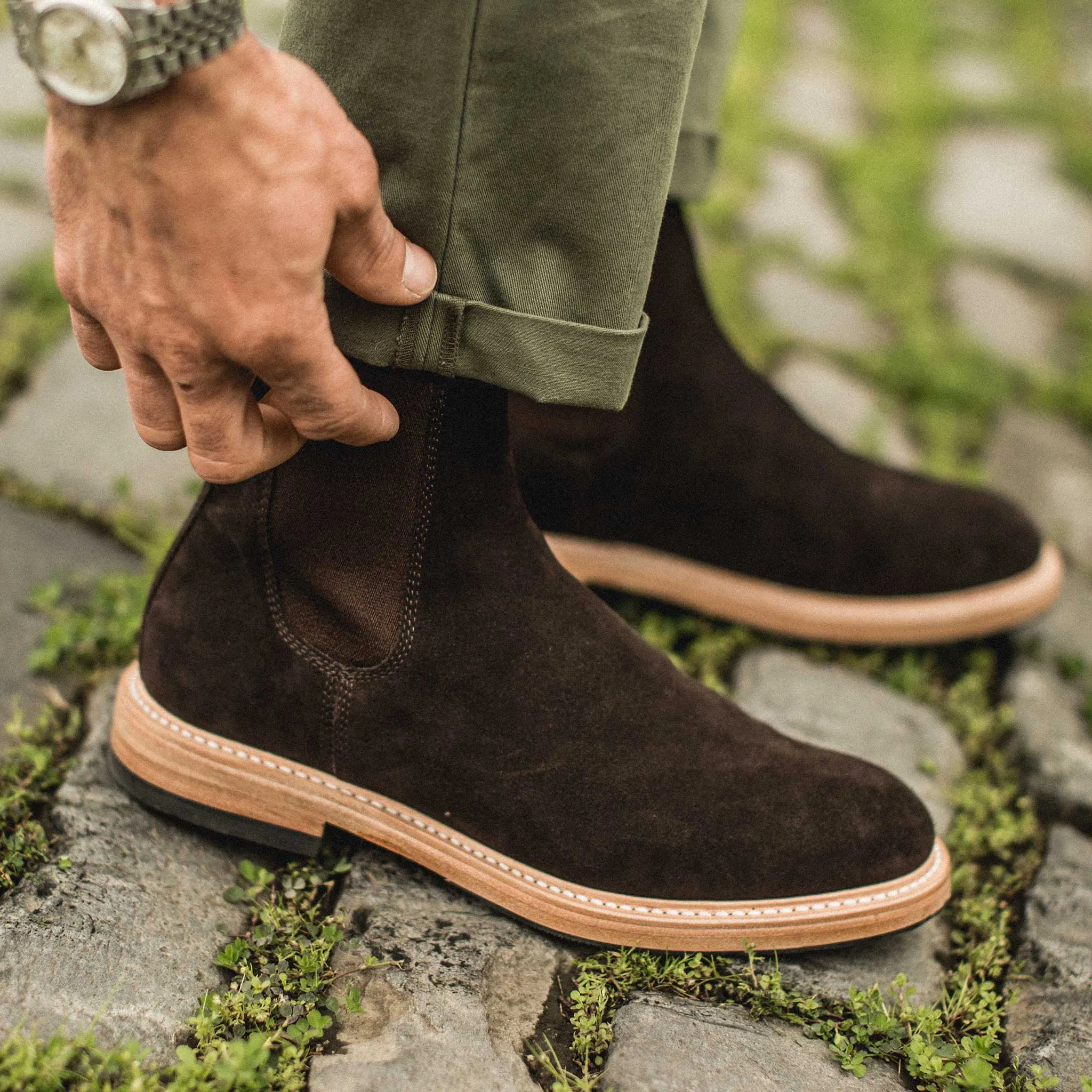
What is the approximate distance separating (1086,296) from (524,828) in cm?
245

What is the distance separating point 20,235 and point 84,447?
779 millimetres

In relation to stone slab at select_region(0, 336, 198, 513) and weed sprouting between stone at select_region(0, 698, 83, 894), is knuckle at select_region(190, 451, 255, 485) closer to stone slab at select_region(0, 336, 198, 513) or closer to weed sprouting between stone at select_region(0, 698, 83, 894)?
weed sprouting between stone at select_region(0, 698, 83, 894)

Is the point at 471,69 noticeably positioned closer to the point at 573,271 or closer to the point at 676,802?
the point at 573,271

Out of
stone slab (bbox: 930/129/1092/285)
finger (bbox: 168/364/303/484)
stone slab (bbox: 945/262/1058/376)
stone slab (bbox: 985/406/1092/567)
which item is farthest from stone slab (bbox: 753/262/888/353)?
finger (bbox: 168/364/303/484)

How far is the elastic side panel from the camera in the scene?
3.48 feet

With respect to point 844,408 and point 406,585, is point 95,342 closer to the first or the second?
point 406,585

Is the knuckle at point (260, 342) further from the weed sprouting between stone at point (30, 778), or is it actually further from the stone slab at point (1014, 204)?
the stone slab at point (1014, 204)

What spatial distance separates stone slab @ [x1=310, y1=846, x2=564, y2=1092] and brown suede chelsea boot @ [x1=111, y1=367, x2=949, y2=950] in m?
0.04

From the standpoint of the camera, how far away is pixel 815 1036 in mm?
1095

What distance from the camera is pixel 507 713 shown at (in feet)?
3.78

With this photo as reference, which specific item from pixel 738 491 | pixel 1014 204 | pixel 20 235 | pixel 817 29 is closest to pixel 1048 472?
pixel 738 491

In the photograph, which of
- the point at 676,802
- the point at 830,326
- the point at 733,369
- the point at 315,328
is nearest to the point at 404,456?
the point at 315,328

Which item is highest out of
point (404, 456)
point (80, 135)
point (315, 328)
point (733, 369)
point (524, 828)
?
point (80, 135)

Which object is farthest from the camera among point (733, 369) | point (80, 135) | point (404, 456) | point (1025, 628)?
point (1025, 628)
